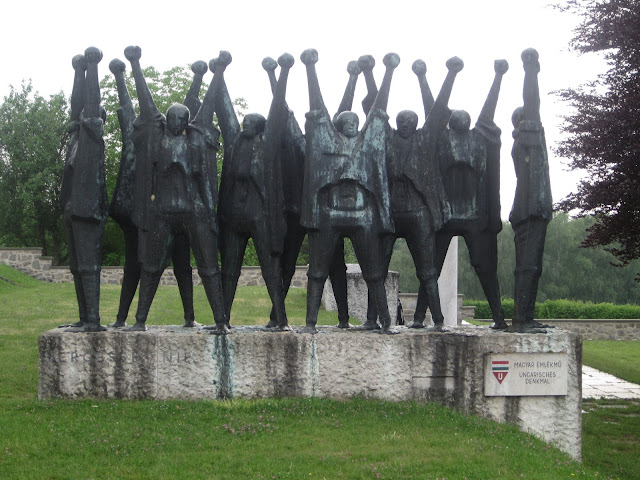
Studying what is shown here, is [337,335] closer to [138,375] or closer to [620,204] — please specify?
[138,375]

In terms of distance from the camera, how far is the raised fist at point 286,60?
7855mm

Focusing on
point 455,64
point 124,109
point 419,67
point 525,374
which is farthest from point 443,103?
point 124,109

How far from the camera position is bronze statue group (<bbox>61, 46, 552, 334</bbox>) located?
7633 mm

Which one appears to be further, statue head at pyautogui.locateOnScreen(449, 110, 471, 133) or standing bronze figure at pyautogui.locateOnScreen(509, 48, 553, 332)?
statue head at pyautogui.locateOnScreen(449, 110, 471, 133)

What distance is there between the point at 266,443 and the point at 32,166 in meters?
30.3

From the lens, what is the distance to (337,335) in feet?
25.1

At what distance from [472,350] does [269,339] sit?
1.97 m

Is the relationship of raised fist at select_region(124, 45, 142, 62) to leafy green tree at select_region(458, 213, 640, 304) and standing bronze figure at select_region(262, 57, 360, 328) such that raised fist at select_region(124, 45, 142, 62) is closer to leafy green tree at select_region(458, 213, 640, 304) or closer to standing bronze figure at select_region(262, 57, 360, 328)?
standing bronze figure at select_region(262, 57, 360, 328)

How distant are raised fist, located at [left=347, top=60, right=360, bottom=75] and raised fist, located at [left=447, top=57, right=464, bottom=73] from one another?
978mm

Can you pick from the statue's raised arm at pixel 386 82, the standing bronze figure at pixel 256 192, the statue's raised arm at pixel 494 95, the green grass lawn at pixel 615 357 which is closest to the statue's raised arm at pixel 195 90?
the standing bronze figure at pixel 256 192

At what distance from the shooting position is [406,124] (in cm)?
795

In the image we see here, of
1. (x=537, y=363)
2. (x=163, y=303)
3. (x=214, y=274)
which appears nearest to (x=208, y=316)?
(x=163, y=303)

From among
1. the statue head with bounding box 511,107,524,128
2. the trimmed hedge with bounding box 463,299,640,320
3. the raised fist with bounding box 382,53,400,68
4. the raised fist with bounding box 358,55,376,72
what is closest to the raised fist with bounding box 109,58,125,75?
the raised fist with bounding box 358,55,376,72

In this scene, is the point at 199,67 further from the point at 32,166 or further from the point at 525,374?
the point at 32,166
